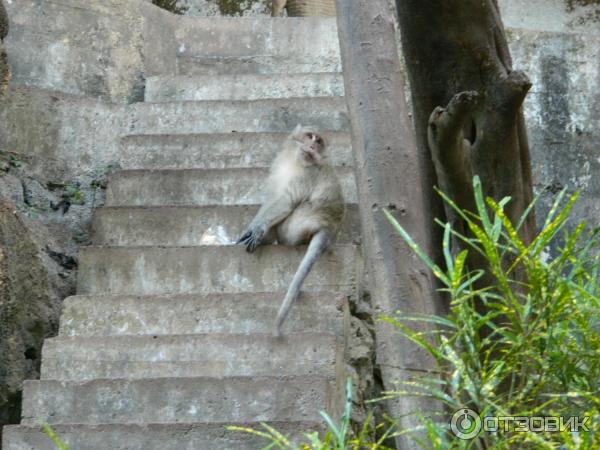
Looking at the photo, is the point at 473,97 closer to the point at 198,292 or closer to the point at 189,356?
the point at 189,356

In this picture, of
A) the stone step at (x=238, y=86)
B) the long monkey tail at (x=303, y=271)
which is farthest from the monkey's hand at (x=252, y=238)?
the stone step at (x=238, y=86)

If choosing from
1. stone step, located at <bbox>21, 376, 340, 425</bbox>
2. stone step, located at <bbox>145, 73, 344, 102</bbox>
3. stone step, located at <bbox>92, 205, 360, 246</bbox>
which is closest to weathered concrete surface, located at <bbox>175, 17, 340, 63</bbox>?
stone step, located at <bbox>145, 73, 344, 102</bbox>

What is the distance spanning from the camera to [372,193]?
3.98 meters

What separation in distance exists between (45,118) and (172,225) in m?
1.43

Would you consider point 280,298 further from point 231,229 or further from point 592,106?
point 592,106

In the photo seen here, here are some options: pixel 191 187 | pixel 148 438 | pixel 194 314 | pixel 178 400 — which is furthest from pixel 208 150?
pixel 148 438

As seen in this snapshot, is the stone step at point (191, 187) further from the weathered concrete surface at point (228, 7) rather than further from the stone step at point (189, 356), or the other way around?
the weathered concrete surface at point (228, 7)

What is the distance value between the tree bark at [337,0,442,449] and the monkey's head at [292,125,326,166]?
271 centimetres

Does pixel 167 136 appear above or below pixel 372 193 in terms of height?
above

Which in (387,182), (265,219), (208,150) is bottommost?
(387,182)

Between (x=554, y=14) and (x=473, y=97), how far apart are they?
7979 mm

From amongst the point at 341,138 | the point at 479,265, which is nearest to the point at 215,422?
the point at 479,265

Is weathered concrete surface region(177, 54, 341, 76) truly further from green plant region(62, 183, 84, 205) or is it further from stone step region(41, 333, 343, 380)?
stone step region(41, 333, 343, 380)

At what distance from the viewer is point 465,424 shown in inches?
104
